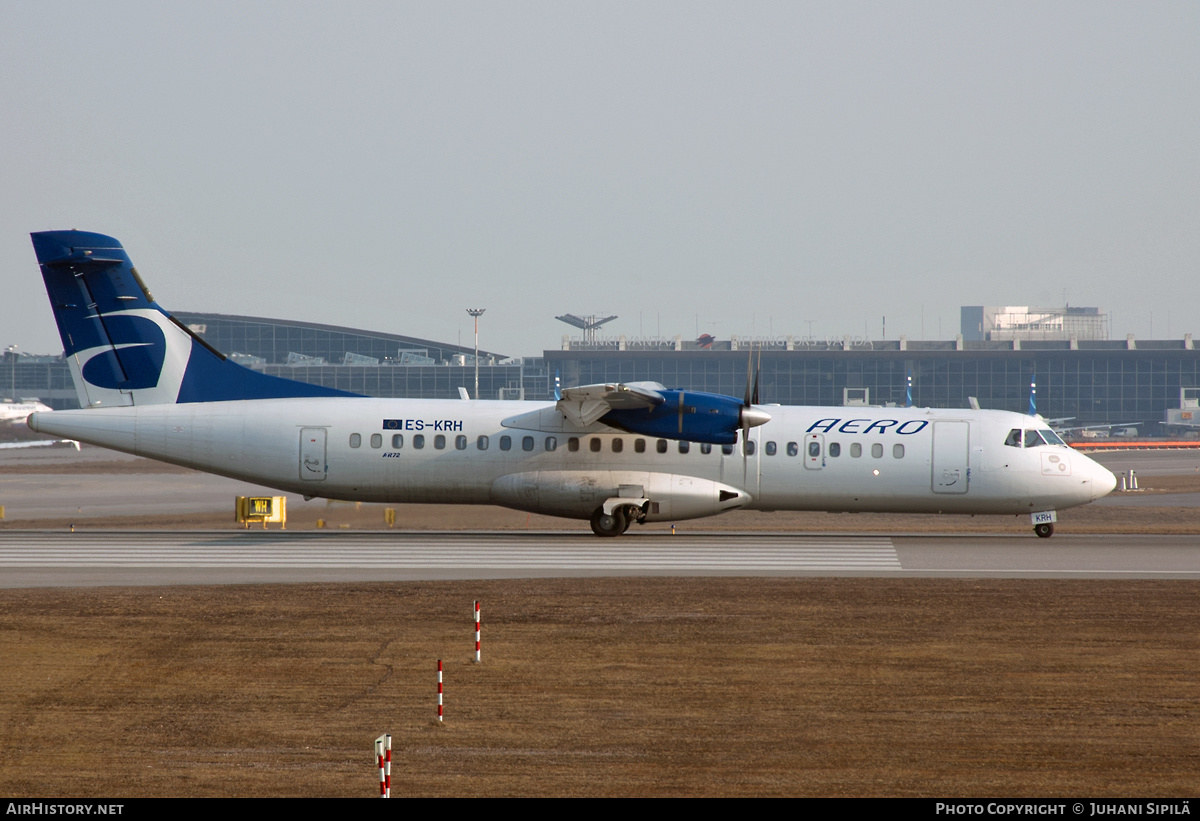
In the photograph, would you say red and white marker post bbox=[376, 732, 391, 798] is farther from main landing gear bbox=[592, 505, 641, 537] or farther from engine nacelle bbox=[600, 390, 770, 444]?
main landing gear bbox=[592, 505, 641, 537]

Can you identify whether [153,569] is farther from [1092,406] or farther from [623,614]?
[1092,406]

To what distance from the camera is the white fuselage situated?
28188mm

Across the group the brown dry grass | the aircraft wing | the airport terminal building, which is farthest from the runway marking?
the airport terminal building

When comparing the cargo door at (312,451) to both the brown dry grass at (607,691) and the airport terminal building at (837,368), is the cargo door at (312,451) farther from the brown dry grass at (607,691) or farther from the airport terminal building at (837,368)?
the airport terminal building at (837,368)

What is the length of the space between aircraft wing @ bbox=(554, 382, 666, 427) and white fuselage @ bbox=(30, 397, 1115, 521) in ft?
2.13

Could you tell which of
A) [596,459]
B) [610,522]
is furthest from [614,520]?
[596,459]

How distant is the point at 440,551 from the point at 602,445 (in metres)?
5.15

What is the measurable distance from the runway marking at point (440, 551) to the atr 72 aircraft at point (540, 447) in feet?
3.98

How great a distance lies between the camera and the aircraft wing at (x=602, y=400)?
27031mm

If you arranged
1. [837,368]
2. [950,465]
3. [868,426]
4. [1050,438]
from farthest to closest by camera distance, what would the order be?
1. [837,368]
2. [1050,438]
3. [868,426]
4. [950,465]

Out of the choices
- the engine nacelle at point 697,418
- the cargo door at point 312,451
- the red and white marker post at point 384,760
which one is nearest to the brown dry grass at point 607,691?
the red and white marker post at point 384,760

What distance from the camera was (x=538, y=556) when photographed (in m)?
25.1

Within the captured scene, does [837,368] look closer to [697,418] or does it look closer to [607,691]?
[697,418]
